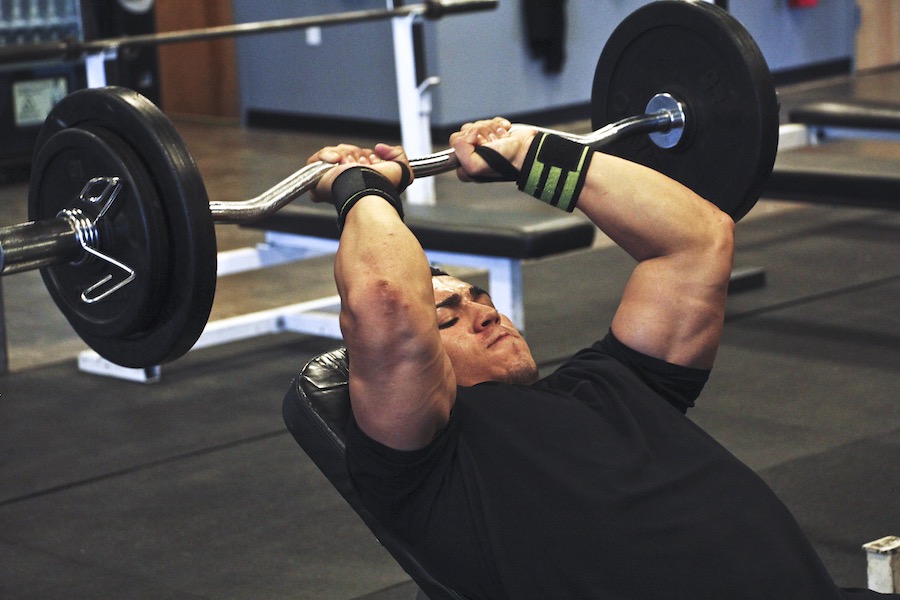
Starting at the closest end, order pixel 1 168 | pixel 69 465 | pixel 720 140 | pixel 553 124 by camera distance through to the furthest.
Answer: pixel 720 140
pixel 69 465
pixel 1 168
pixel 553 124

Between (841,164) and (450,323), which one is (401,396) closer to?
(450,323)

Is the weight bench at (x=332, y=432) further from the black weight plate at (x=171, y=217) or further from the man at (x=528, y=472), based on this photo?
the black weight plate at (x=171, y=217)

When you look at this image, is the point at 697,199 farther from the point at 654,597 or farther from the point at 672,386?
the point at 654,597

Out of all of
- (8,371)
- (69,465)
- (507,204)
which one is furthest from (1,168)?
(69,465)

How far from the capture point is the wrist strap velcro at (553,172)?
1.69m

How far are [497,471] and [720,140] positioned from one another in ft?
2.30

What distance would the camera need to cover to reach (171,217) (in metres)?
1.51

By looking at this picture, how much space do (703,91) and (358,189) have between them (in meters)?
0.64

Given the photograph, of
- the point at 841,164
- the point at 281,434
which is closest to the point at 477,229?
the point at 281,434

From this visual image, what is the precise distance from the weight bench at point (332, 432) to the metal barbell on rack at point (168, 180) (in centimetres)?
18

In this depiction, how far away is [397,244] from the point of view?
1477 millimetres

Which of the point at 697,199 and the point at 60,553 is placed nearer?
the point at 697,199

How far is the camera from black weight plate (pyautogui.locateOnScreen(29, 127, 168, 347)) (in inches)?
59.5

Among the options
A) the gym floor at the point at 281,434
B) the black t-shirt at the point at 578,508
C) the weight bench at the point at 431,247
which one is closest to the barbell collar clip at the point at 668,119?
the black t-shirt at the point at 578,508
